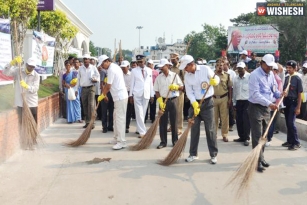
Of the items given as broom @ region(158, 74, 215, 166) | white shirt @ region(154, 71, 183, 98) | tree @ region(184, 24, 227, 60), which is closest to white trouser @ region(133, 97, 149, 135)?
white shirt @ region(154, 71, 183, 98)

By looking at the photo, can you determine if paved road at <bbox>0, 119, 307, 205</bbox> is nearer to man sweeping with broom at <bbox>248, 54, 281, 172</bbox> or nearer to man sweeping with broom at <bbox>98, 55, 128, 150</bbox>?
man sweeping with broom at <bbox>98, 55, 128, 150</bbox>

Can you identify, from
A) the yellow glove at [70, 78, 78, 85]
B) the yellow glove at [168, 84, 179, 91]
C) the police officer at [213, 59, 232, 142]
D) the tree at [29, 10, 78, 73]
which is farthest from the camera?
the tree at [29, 10, 78, 73]

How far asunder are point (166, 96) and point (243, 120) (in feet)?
5.49

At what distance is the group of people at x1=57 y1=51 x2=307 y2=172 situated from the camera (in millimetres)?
5098

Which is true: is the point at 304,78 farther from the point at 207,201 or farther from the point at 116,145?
the point at 207,201

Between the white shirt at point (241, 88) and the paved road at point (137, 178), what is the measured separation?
1.14 meters

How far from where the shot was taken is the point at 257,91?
4.97 m

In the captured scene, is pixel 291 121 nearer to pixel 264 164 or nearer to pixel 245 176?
pixel 264 164

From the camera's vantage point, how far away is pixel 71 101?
29.6 feet

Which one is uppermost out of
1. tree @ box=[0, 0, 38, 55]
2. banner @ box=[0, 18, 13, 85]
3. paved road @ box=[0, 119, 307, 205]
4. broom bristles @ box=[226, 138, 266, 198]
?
tree @ box=[0, 0, 38, 55]

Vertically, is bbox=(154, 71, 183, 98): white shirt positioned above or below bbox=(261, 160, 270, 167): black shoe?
above

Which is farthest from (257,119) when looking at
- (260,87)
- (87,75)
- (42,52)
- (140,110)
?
(42,52)

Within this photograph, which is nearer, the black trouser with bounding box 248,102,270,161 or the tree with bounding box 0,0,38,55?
the black trouser with bounding box 248,102,270,161

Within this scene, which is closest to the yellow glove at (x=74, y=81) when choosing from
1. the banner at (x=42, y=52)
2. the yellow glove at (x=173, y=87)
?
the banner at (x=42, y=52)
